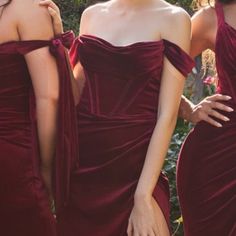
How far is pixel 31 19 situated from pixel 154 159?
754 mm

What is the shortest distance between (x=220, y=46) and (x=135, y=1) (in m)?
0.42

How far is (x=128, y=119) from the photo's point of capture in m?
2.79

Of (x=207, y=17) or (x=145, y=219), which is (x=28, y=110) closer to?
(x=145, y=219)

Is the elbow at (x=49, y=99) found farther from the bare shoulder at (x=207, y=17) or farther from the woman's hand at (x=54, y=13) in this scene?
the bare shoulder at (x=207, y=17)

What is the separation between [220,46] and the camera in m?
2.84

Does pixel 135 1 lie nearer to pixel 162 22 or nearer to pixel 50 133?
pixel 162 22

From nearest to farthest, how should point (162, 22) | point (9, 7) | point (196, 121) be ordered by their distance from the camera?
A: point (9, 7), point (162, 22), point (196, 121)

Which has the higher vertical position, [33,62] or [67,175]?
[33,62]

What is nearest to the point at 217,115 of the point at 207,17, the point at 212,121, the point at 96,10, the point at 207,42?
the point at 212,121

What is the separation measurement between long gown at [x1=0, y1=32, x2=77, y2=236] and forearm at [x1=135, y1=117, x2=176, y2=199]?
1.31ft

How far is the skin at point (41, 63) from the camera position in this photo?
102 inches

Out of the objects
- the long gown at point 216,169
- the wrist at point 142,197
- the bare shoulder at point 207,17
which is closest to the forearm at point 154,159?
the wrist at point 142,197

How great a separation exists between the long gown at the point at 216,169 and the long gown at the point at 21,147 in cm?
65

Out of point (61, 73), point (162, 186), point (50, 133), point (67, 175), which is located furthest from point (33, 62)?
point (162, 186)
